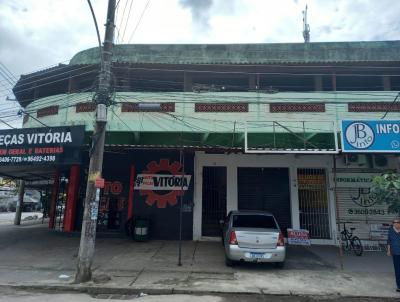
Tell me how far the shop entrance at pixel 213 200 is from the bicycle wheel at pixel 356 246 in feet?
17.5

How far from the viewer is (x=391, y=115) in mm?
15602

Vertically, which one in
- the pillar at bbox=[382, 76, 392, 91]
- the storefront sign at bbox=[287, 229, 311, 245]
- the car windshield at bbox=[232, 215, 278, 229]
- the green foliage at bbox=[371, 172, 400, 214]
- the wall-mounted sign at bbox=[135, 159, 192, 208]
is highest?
the pillar at bbox=[382, 76, 392, 91]

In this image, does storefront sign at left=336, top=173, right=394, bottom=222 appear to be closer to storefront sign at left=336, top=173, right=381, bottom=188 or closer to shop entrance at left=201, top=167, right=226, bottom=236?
storefront sign at left=336, top=173, right=381, bottom=188

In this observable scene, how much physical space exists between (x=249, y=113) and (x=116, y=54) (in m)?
7.67

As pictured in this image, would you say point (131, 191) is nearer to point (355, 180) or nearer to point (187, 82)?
point (187, 82)

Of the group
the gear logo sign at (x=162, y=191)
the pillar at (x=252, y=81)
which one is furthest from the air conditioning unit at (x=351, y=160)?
the gear logo sign at (x=162, y=191)

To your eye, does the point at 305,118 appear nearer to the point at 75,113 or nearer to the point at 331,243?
the point at 331,243

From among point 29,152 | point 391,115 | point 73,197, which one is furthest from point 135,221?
point 391,115

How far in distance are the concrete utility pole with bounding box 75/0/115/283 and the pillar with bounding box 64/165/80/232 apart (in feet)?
27.7

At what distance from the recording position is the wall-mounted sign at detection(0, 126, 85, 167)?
471 inches

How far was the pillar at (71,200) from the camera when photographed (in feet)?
55.8

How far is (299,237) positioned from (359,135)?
18.4 ft

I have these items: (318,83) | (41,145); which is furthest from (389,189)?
(41,145)

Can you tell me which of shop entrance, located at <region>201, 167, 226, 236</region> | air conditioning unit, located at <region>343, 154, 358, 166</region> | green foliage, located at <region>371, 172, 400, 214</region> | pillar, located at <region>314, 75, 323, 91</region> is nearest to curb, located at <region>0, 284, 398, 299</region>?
green foliage, located at <region>371, 172, 400, 214</region>
